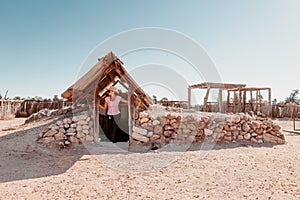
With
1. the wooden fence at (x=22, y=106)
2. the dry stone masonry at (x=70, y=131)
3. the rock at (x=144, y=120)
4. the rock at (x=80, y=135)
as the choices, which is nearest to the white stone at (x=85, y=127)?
the dry stone masonry at (x=70, y=131)

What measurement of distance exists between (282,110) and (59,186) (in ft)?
75.7

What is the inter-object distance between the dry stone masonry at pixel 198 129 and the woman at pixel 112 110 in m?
2.07

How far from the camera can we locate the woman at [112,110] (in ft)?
32.8

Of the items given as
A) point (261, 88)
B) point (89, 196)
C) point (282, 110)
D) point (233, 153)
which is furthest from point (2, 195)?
point (282, 110)

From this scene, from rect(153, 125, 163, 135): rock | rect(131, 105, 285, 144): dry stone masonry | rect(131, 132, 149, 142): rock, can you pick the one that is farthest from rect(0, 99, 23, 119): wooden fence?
rect(153, 125, 163, 135): rock

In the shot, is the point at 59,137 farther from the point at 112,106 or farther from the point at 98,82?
the point at 112,106

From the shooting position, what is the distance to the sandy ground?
394cm

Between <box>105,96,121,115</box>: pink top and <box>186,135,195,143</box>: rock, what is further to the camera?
<box>105,96,121,115</box>: pink top

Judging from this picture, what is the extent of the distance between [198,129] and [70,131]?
4.75 metres

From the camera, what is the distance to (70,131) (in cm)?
773

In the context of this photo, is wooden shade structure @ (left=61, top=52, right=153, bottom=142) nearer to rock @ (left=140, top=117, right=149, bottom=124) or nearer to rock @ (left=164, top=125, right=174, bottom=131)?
rock @ (left=140, top=117, right=149, bottom=124)

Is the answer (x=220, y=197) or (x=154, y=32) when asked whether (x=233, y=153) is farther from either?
(x=154, y=32)

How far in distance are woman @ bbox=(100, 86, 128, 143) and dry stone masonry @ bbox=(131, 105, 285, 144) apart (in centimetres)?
207

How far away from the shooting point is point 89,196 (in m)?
3.78
